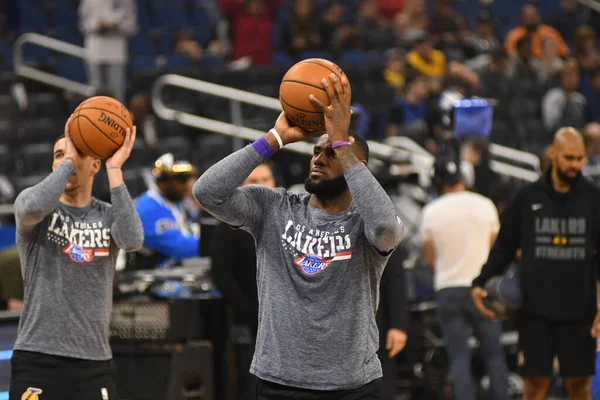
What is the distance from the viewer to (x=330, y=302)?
4191 millimetres

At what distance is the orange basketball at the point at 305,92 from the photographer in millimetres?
4152

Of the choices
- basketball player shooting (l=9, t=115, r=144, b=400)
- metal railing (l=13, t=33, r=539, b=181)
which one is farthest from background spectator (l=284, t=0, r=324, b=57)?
basketball player shooting (l=9, t=115, r=144, b=400)

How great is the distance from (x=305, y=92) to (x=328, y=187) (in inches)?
15.9

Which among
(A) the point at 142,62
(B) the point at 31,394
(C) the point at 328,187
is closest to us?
(C) the point at 328,187

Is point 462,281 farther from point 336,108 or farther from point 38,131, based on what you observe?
point 38,131

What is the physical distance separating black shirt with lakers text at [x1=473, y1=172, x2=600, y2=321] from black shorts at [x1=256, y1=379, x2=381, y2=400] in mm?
2689

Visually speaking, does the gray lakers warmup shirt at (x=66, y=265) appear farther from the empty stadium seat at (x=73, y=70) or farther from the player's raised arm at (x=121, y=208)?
the empty stadium seat at (x=73, y=70)

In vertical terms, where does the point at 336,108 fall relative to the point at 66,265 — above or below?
above

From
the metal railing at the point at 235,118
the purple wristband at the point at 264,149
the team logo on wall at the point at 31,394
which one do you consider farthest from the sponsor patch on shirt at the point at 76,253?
the metal railing at the point at 235,118

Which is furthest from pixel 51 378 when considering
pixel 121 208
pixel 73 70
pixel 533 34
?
pixel 533 34

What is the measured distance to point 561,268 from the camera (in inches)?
261

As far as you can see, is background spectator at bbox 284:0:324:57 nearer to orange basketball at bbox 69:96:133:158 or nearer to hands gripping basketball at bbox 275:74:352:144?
orange basketball at bbox 69:96:133:158

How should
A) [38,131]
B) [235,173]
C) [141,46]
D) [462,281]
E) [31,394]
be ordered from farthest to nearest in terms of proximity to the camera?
1. [141,46]
2. [38,131]
3. [462,281]
4. [31,394]
5. [235,173]

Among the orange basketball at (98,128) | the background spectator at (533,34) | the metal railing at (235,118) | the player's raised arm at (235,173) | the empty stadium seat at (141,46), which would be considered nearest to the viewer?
the player's raised arm at (235,173)
